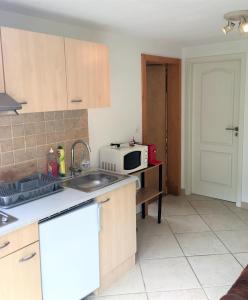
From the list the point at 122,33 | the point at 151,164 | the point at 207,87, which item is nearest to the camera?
the point at 122,33

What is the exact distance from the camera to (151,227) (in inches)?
144

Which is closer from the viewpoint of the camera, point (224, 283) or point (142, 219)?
point (224, 283)

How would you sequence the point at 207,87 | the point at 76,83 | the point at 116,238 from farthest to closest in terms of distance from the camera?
the point at 207,87 < the point at 116,238 < the point at 76,83

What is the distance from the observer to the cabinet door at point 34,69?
77.7 inches

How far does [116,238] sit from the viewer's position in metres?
2.60

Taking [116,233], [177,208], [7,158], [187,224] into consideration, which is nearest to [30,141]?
[7,158]

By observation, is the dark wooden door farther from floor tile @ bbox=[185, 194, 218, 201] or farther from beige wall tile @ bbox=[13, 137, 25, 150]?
beige wall tile @ bbox=[13, 137, 25, 150]

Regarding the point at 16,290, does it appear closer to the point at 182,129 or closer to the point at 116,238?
the point at 116,238

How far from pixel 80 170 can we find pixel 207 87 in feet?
7.89

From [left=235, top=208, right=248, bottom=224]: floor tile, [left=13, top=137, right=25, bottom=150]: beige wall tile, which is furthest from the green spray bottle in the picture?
[left=235, top=208, right=248, bottom=224]: floor tile

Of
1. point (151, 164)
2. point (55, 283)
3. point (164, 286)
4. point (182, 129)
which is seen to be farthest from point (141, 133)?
point (55, 283)

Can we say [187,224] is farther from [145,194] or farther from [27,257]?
[27,257]

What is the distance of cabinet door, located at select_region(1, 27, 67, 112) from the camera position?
6.48 feet

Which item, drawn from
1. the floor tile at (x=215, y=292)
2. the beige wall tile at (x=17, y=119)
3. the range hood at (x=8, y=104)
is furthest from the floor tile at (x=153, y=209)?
the range hood at (x=8, y=104)
